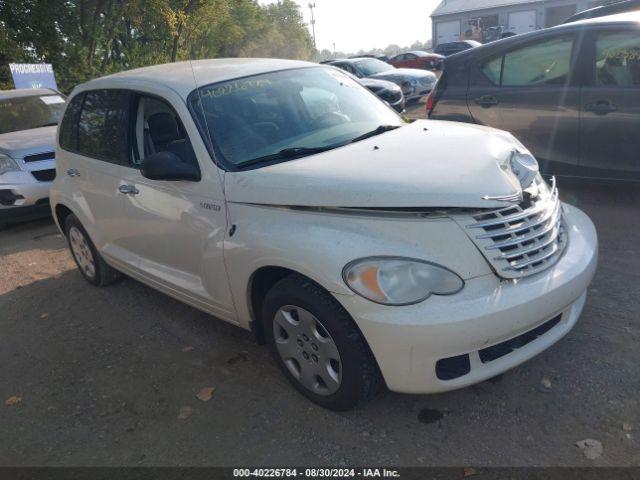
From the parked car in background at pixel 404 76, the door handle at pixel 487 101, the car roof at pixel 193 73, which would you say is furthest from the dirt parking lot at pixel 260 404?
the parked car in background at pixel 404 76

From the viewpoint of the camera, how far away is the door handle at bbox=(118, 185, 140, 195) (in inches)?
150

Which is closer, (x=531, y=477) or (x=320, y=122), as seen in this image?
(x=531, y=477)

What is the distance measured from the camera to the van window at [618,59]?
4738 mm

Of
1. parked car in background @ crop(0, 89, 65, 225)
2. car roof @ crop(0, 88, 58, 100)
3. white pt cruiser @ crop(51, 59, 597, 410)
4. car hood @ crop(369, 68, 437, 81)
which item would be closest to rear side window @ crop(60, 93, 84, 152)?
white pt cruiser @ crop(51, 59, 597, 410)

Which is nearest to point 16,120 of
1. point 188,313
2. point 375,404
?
point 188,313

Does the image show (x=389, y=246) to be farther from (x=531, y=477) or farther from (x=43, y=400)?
(x=43, y=400)

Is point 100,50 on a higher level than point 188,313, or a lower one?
higher

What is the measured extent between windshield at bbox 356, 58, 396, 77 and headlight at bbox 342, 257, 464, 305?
A: 14.0 metres

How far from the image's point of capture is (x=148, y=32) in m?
19.2

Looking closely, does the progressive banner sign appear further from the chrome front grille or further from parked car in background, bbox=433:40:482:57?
parked car in background, bbox=433:40:482:57

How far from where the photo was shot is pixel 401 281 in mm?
2480

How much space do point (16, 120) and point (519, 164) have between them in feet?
26.5

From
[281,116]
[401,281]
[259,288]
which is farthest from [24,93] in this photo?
[401,281]

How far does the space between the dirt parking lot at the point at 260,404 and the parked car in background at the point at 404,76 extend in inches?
413
